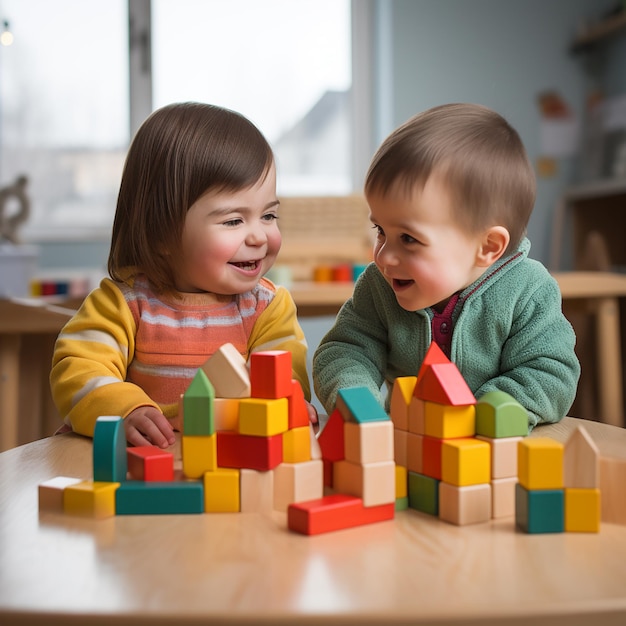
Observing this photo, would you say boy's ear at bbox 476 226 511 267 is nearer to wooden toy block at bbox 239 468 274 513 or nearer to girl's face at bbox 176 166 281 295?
girl's face at bbox 176 166 281 295

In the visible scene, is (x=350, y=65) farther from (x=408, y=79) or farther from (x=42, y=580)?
(x=42, y=580)

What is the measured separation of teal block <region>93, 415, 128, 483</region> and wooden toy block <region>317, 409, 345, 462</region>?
15cm

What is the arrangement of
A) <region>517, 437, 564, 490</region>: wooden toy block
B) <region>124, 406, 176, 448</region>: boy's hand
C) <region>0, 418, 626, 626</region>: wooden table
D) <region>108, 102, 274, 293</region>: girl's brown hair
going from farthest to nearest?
<region>108, 102, 274, 293</region>: girl's brown hair
<region>124, 406, 176, 448</region>: boy's hand
<region>517, 437, 564, 490</region>: wooden toy block
<region>0, 418, 626, 626</region>: wooden table

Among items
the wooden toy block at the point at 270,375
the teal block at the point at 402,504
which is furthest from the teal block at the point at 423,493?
the wooden toy block at the point at 270,375

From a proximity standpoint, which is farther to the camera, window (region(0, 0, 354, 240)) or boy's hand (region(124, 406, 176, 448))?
window (region(0, 0, 354, 240))

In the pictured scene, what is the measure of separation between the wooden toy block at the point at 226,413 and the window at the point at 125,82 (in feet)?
10.5

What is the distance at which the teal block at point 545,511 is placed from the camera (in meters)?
0.53

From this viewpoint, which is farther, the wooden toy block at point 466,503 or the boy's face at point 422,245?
the boy's face at point 422,245

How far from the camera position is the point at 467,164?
0.80 metres

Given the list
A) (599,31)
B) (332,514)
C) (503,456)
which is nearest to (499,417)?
(503,456)

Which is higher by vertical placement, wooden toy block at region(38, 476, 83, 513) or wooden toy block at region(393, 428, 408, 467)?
wooden toy block at region(393, 428, 408, 467)

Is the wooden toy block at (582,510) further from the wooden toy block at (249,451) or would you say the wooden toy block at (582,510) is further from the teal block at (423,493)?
the wooden toy block at (249,451)

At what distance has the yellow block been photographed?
22.7 inches

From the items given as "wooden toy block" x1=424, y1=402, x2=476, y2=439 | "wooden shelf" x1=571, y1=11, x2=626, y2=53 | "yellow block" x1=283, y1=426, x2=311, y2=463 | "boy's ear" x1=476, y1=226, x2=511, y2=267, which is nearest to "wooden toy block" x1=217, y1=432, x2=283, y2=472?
"yellow block" x1=283, y1=426, x2=311, y2=463
